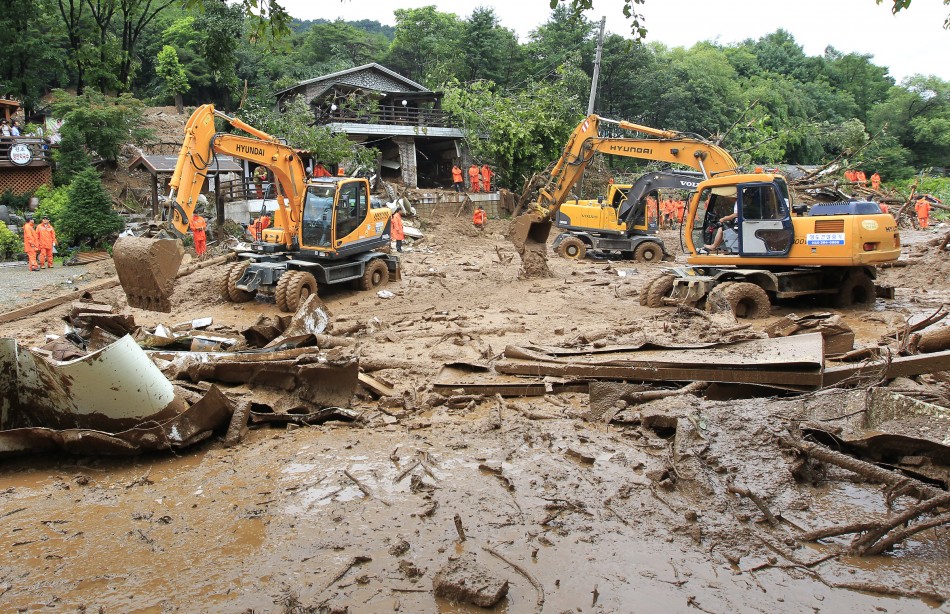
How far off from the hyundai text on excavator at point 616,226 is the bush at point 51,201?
14.7 metres

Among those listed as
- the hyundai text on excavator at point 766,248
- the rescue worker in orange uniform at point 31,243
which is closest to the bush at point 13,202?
the rescue worker in orange uniform at point 31,243

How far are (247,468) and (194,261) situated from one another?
13834 mm

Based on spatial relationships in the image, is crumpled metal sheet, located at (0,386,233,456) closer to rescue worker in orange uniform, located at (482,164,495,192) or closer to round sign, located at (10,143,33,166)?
round sign, located at (10,143,33,166)

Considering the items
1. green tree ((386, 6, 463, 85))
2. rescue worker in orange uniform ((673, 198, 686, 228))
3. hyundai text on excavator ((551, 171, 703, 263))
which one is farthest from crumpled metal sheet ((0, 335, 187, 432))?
green tree ((386, 6, 463, 85))

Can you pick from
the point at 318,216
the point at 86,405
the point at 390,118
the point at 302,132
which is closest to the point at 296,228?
the point at 318,216

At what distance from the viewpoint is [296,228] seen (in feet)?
43.2

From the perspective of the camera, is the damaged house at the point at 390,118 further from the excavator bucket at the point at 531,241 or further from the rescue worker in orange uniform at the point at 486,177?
the excavator bucket at the point at 531,241

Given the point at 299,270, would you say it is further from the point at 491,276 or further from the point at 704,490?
the point at 704,490

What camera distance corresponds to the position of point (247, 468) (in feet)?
17.3

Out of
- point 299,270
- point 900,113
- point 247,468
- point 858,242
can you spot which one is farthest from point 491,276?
point 900,113

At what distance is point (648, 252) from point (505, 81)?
78.4 ft

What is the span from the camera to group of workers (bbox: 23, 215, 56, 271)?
56.7 ft

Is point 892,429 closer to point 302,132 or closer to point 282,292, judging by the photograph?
point 282,292

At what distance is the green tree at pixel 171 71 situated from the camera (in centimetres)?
3459
